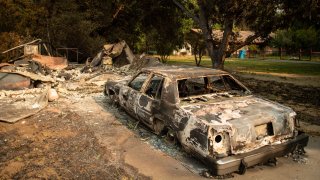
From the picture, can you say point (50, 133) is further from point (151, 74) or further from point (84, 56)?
point (84, 56)

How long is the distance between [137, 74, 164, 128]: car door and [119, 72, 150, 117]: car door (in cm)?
16

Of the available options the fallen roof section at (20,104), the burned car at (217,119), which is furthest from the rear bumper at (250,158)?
the fallen roof section at (20,104)

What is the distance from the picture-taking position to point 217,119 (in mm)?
4539

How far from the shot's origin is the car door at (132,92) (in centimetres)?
662

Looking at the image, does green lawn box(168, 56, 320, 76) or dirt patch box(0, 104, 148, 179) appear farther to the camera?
green lawn box(168, 56, 320, 76)

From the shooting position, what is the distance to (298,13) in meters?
13.2

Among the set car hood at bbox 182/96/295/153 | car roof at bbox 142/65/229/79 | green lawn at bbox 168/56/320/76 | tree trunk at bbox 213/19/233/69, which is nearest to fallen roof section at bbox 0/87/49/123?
car roof at bbox 142/65/229/79

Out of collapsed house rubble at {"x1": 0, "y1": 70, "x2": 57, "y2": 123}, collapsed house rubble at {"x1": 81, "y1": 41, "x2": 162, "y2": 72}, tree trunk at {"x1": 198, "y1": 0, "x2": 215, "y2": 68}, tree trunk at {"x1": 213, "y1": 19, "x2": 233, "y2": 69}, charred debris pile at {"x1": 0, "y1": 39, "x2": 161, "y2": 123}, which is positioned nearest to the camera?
collapsed house rubble at {"x1": 0, "y1": 70, "x2": 57, "y2": 123}

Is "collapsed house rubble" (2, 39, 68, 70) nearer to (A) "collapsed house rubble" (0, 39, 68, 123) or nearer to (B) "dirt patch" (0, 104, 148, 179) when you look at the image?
(A) "collapsed house rubble" (0, 39, 68, 123)

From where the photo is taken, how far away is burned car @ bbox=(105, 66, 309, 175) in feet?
14.2

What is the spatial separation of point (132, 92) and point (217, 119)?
2712mm

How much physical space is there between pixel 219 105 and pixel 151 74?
1835 millimetres

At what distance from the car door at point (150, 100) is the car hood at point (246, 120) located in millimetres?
915

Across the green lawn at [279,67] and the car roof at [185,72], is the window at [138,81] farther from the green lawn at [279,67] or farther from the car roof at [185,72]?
the green lawn at [279,67]
